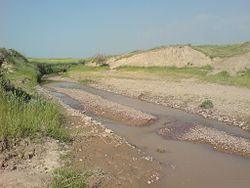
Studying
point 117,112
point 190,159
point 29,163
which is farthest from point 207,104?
point 29,163

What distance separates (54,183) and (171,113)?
63.6ft

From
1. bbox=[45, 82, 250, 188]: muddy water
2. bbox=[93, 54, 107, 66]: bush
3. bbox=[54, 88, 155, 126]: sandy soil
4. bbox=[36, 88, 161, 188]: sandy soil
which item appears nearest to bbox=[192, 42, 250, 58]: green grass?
bbox=[93, 54, 107, 66]: bush

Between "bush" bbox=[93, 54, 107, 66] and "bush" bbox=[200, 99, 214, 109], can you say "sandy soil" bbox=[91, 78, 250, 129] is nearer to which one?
"bush" bbox=[200, 99, 214, 109]

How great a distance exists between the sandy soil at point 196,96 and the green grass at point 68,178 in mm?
14084

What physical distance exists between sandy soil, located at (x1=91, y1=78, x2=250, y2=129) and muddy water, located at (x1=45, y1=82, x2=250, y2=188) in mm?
1641

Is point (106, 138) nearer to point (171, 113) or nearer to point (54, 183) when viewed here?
point (54, 183)

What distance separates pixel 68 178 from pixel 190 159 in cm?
752

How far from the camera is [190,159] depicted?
706 inches

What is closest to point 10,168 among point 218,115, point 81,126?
point 81,126

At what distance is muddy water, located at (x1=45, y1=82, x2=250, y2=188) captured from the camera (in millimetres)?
14859

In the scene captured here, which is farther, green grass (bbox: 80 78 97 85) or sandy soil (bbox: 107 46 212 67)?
sandy soil (bbox: 107 46 212 67)

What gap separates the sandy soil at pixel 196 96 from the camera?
90.0ft

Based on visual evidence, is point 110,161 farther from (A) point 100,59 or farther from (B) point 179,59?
(A) point 100,59

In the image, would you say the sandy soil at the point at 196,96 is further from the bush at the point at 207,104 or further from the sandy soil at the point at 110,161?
the sandy soil at the point at 110,161
